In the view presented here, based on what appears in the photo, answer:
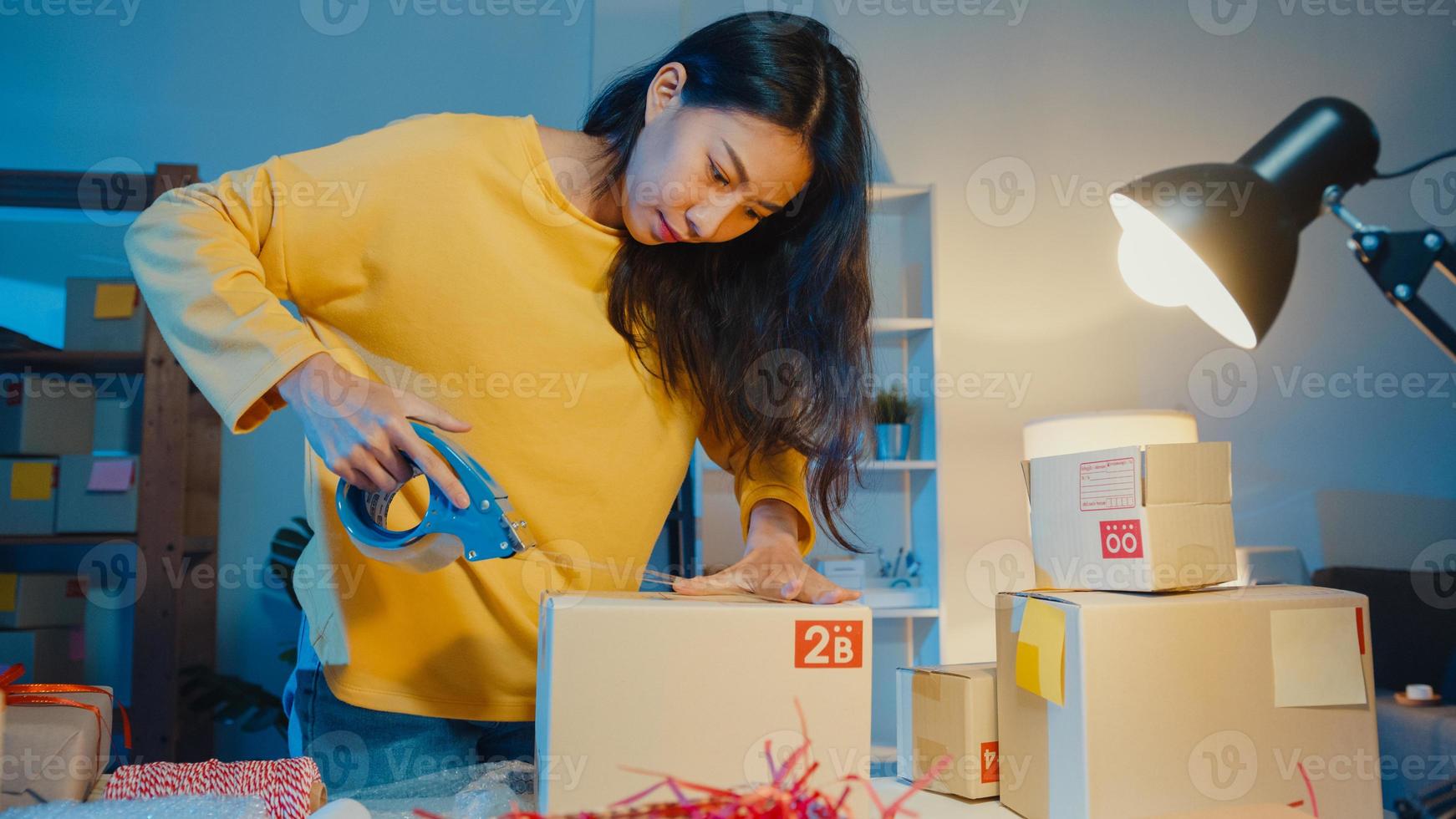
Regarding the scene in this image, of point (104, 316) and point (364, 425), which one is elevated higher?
point (104, 316)

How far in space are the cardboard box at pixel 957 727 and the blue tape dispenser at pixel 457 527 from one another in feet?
1.88

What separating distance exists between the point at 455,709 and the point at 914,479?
2.25m

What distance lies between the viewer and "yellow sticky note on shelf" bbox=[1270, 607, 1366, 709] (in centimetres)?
104

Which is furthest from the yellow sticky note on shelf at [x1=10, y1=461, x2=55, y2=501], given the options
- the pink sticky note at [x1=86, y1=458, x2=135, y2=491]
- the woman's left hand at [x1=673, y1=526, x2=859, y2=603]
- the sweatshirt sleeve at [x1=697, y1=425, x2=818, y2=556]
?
the woman's left hand at [x1=673, y1=526, x2=859, y2=603]

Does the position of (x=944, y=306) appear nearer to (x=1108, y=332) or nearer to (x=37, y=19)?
(x=1108, y=332)

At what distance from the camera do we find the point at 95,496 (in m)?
2.82

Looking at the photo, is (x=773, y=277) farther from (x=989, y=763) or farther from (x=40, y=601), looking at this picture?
(x=40, y=601)

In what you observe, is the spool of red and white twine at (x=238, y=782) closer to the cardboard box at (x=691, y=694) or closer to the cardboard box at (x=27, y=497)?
the cardboard box at (x=691, y=694)

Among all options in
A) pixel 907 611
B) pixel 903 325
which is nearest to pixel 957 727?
pixel 907 611

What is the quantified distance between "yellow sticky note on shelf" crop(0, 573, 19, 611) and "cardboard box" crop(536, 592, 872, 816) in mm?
2777

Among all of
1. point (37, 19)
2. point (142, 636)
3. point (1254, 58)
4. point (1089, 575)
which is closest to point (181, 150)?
point (37, 19)

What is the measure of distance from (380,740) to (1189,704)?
779mm

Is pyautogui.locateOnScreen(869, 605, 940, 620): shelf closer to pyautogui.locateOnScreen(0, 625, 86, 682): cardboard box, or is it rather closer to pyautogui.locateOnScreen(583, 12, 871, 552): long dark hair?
pyautogui.locateOnScreen(583, 12, 871, 552): long dark hair

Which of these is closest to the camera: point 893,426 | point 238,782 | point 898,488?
point 238,782
